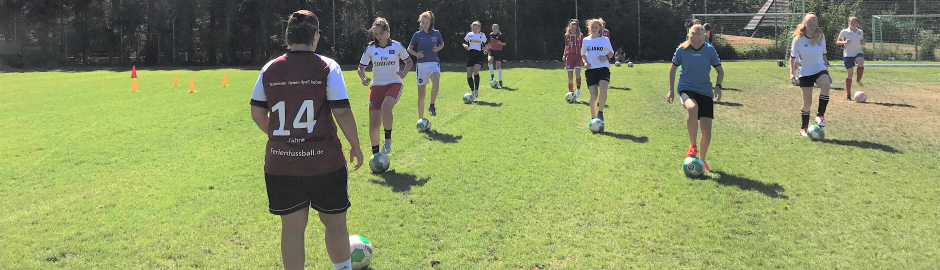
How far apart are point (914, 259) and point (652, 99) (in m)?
10.1

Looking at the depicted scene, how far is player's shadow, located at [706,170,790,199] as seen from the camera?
6336 mm

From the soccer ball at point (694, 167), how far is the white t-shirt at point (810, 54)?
3.88 m

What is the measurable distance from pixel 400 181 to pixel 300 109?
3591 millimetres

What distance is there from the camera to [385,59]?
8094mm

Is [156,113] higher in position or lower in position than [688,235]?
higher

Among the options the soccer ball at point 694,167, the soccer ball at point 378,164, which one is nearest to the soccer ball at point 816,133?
the soccer ball at point 694,167

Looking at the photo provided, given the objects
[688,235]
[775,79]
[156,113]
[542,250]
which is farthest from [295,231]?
[775,79]

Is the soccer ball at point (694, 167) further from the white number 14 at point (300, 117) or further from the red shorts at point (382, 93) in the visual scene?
the white number 14 at point (300, 117)

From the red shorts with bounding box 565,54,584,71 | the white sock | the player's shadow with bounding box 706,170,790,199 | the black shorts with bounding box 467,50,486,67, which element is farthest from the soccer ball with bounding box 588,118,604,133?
the white sock

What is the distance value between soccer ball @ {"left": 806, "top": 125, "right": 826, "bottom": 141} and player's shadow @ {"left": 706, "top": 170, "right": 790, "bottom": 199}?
3.03 meters

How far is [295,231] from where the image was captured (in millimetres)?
3656

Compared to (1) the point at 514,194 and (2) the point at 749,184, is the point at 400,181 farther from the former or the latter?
(2) the point at 749,184

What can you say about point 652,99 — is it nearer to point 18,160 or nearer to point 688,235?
point 688,235

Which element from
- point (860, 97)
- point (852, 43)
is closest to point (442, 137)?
point (860, 97)
